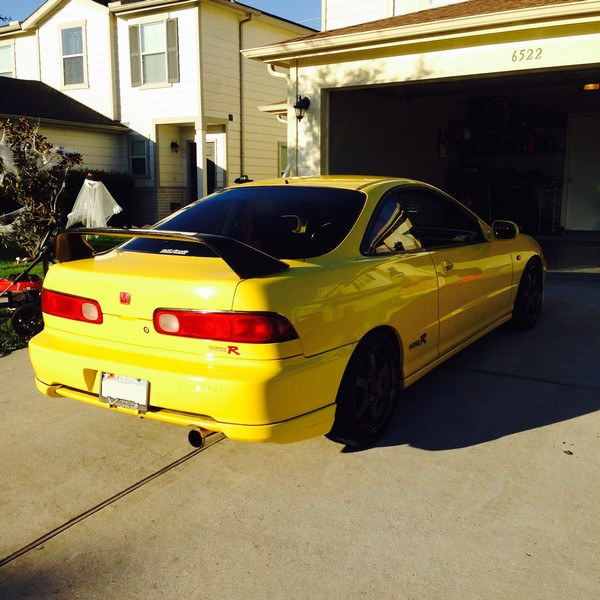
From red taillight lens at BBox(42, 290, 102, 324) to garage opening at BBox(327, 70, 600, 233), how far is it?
10.3 metres

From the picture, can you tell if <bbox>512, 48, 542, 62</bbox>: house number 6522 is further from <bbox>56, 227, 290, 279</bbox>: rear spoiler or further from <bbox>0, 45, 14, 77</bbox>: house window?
<bbox>0, 45, 14, 77</bbox>: house window

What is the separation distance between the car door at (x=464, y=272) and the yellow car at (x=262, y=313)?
0.03m

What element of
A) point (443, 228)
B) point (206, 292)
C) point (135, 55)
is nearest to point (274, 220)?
point (206, 292)

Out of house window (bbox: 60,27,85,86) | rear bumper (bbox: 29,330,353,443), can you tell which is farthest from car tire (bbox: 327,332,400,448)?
house window (bbox: 60,27,85,86)

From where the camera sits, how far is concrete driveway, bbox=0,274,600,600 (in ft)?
8.54

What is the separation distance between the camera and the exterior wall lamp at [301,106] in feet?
33.1

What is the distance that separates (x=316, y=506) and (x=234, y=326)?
98 cm

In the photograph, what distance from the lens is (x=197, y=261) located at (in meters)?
3.43

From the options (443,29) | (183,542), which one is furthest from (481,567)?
(443,29)

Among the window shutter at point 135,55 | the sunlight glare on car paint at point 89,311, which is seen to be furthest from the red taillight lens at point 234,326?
the window shutter at point 135,55

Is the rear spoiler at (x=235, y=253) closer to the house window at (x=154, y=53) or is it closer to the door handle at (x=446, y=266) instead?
the door handle at (x=446, y=266)

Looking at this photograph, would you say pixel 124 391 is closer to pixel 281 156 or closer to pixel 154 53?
pixel 154 53

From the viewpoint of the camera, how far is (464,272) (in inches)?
185

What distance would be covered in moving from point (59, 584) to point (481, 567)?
1.71 m
